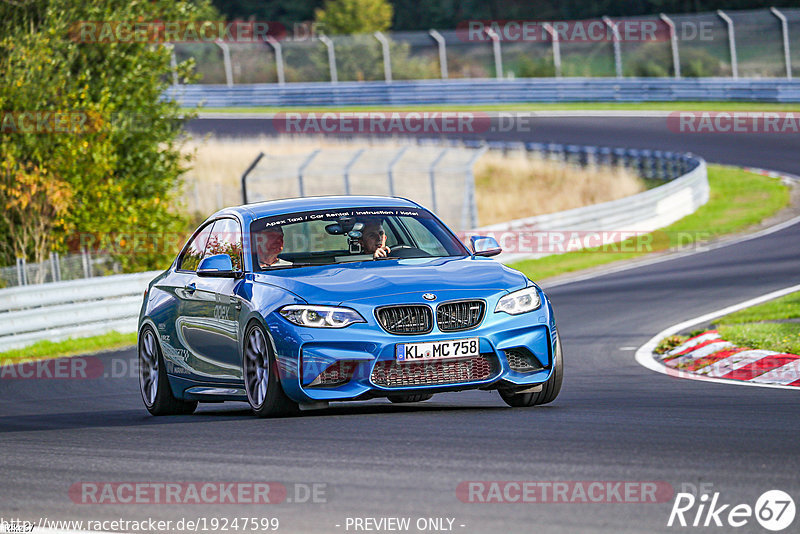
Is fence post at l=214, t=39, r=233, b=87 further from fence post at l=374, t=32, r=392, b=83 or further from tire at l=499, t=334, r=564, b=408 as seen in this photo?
tire at l=499, t=334, r=564, b=408

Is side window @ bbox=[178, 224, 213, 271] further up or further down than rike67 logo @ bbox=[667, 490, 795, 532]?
further down

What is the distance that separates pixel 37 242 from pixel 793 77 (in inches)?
1051

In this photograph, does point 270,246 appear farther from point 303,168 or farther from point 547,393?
point 303,168

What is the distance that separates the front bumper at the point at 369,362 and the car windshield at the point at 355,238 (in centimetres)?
114

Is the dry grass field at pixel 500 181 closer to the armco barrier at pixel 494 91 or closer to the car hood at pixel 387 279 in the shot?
the armco barrier at pixel 494 91

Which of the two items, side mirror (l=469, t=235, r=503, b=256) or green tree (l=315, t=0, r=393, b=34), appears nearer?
side mirror (l=469, t=235, r=503, b=256)

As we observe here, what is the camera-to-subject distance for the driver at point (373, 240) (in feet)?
31.3

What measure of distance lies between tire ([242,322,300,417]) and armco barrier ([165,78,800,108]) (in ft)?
106

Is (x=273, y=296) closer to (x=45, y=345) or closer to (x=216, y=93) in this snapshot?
(x=45, y=345)

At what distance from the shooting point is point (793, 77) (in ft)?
138

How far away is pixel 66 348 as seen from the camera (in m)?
18.1

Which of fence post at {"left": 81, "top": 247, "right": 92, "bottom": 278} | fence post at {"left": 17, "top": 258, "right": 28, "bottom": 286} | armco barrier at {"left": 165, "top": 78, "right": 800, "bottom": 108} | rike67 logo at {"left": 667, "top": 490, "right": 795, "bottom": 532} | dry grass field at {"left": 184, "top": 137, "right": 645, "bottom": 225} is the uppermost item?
rike67 logo at {"left": 667, "top": 490, "right": 795, "bottom": 532}

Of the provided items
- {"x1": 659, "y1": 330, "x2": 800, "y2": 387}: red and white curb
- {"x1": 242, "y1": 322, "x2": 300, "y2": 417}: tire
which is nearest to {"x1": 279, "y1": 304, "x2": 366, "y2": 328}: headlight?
{"x1": 242, "y1": 322, "x2": 300, "y2": 417}: tire

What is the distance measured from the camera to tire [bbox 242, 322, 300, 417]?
27.8ft
